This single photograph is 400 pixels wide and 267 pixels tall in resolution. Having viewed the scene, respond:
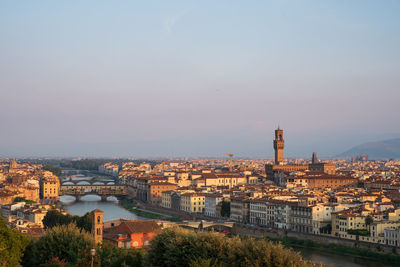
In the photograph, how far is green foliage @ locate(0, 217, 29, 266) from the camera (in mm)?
15344

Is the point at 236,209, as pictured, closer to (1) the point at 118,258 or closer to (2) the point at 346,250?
(2) the point at 346,250

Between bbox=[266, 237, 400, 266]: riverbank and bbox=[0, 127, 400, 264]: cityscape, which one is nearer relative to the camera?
bbox=[266, 237, 400, 266]: riverbank

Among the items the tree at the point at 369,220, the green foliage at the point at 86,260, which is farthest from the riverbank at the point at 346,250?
the green foliage at the point at 86,260

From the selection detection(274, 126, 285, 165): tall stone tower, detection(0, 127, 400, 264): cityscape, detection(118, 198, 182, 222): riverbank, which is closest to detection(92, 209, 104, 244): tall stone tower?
detection(0, 127, 400, 264): cityscape

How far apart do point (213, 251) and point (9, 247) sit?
5534 millimetres

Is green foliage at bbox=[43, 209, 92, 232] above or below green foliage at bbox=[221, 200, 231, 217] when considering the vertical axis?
A: above

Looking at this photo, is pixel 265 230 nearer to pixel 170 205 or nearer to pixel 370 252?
pixel 370 252

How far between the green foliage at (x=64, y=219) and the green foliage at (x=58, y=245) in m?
9.79

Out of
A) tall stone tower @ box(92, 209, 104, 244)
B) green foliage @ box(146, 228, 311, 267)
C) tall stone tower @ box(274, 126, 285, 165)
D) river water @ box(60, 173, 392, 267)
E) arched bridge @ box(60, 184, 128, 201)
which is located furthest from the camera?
tall stone tower @ box(274, 126, 285, 165)

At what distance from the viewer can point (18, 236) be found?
16734mm

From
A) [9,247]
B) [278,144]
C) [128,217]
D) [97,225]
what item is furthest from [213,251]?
[278,144]

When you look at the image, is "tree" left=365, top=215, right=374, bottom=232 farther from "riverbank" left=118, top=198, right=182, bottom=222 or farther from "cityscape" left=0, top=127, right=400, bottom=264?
"riverbank" left=118, top=198, right=182, bottom=222

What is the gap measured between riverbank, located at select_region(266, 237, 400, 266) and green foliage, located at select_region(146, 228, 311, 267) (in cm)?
1119

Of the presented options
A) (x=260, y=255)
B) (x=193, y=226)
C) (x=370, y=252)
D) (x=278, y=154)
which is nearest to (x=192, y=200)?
(x=193, y=226)
